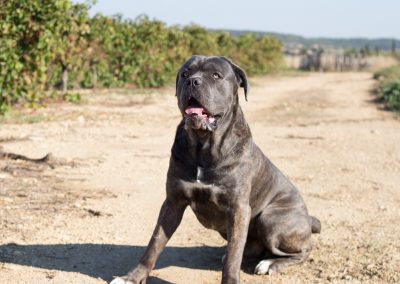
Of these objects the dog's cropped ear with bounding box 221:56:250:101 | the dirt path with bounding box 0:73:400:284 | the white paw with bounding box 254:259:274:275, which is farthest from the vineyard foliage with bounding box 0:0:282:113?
the white paw with bounding box 254:259:274:275

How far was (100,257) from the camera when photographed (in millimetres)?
5414

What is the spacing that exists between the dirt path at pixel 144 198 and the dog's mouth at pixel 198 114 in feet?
4.33

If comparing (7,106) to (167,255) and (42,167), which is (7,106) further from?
(167,255)

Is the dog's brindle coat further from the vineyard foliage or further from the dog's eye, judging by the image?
the vineyard foliage

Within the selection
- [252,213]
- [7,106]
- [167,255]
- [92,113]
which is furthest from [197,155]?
[92,113]

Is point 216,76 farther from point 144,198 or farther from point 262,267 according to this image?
point 144,198

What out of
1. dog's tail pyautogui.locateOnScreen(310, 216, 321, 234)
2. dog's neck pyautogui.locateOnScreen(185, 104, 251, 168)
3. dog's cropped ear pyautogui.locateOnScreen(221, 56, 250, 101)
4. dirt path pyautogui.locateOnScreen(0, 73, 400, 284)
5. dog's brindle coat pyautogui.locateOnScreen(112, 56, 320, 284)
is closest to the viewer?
dog's brindle coat pyautogui.locateOnScreen(112, 56, 320, 284)

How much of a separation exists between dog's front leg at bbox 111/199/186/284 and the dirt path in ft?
0.94

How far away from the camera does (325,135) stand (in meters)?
13.4

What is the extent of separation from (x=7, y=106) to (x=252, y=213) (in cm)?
562

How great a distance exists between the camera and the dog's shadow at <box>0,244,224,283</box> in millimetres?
5105

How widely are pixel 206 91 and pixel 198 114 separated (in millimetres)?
172

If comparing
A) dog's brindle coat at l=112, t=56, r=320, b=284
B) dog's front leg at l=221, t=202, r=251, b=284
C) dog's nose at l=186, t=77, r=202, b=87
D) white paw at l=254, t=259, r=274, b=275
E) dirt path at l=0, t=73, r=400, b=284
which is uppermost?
dog's nose at l=186, t=77, r=202, b=87

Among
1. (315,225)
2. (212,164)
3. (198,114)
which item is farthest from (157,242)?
(315,225)
